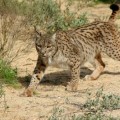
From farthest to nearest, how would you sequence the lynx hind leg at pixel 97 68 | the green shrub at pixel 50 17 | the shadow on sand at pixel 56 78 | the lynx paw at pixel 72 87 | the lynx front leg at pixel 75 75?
the green shrub at pixel 50 17
the lynx hind leg at pixel 97 68
the shadow on sand at pixel 56 78
the lynx front leg at pixel 75 75
the lynx paw at pixel 72 87

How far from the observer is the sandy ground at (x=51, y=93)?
7.78 metres

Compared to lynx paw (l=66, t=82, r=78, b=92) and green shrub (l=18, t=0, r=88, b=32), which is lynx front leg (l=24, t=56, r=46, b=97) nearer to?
lynx paw (l=66, t=82, r=78, b=92)

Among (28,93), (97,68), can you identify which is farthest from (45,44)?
(97,68)

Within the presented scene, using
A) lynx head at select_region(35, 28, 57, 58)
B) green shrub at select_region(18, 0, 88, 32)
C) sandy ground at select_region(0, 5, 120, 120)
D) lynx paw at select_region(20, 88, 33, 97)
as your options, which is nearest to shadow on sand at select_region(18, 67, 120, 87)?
sandy ground at select_region(0, 5, 120, 120)

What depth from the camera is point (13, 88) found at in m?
9.59

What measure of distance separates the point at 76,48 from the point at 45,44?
73 cm

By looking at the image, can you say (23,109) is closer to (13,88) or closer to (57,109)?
(57,109)

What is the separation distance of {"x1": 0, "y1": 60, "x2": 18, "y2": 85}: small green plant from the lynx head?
720 millimetres

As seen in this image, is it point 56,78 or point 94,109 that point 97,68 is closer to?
point 56,78

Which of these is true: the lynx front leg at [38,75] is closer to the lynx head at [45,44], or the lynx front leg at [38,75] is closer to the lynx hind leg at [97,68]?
the lynx head at [45,44]

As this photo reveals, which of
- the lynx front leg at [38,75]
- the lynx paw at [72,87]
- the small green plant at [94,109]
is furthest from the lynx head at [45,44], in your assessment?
the small green plant at [94,109]

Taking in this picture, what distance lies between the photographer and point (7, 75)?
9.83m

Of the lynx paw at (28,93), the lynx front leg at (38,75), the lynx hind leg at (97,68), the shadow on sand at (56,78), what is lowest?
the shadow on sand at (56,78)

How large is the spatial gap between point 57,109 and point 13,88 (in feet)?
7.35
